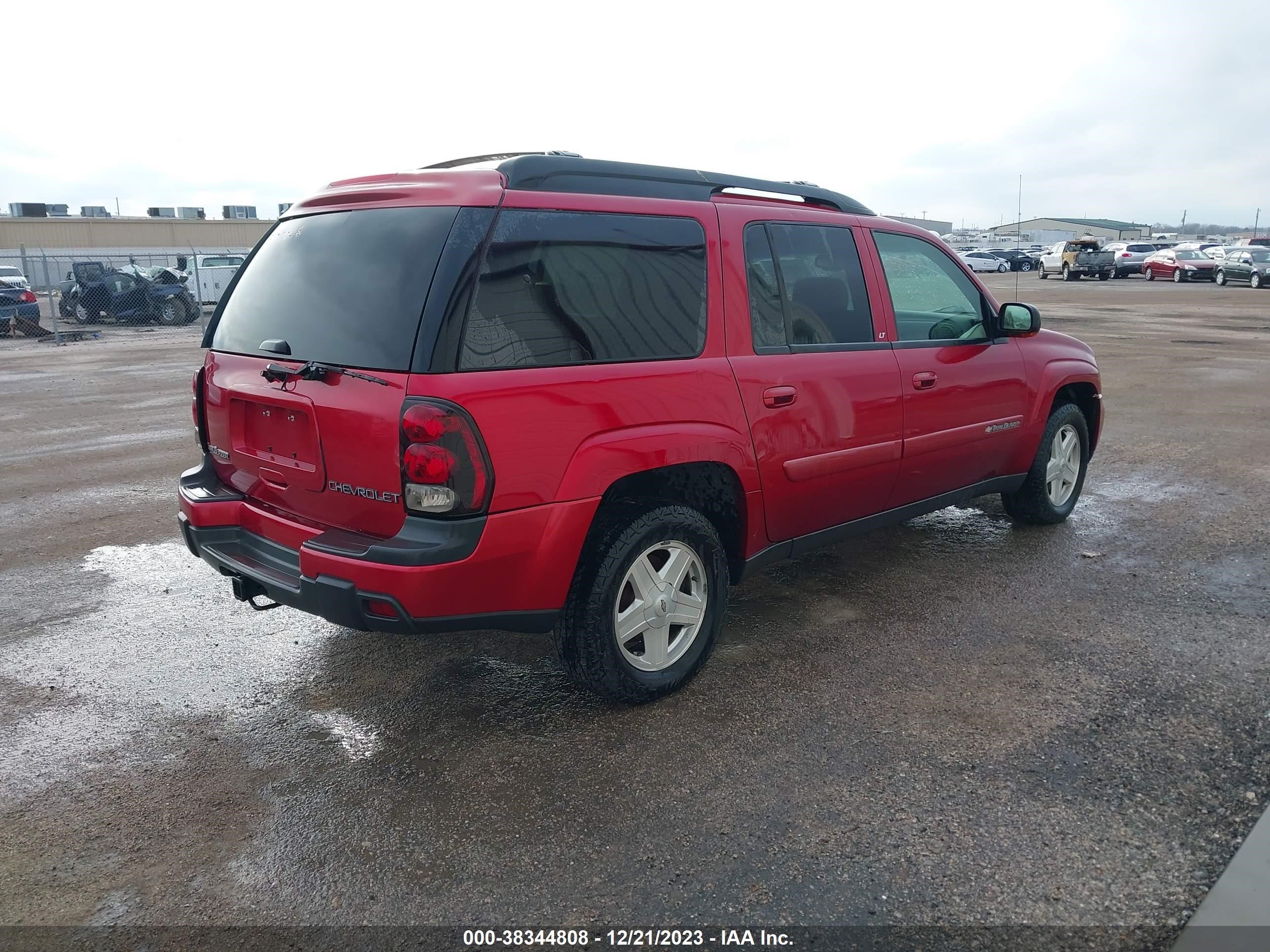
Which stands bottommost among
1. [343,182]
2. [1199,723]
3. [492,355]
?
[1199,723]

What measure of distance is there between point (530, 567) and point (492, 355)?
2.33ft

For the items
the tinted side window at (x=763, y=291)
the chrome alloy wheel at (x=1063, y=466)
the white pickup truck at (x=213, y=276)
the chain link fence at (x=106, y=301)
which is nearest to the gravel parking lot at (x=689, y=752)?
the chrome alloy wheel at (x=1063, y=466)

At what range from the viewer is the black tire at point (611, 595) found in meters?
3.45

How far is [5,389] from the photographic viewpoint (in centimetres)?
1266

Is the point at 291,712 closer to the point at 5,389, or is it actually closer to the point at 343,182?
the point at 343,182

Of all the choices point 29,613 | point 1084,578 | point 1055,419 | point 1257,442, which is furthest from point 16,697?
point 1257,442

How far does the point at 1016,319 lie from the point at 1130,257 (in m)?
44.2

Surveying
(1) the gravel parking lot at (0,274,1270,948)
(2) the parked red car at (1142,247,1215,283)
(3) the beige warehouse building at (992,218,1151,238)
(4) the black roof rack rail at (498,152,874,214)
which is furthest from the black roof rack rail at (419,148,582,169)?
(3) the beige warehouse building at (992,218,1151,238)

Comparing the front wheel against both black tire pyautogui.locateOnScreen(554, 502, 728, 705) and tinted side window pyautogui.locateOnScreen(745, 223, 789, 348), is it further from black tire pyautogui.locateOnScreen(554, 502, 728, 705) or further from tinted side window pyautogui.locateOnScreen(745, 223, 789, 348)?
black tire pyautogui.locateOnScreen(554, 502, 728, 705)

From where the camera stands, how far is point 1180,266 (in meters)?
40.6

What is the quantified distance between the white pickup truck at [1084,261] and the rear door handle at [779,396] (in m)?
43.3

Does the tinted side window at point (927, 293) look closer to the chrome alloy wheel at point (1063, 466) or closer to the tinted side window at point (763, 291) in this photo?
the tinted side window at point (763, 291)

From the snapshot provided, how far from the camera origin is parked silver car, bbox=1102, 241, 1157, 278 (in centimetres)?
4356

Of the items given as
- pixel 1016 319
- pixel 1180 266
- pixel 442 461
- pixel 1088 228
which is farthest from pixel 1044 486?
pixel 1088 228
